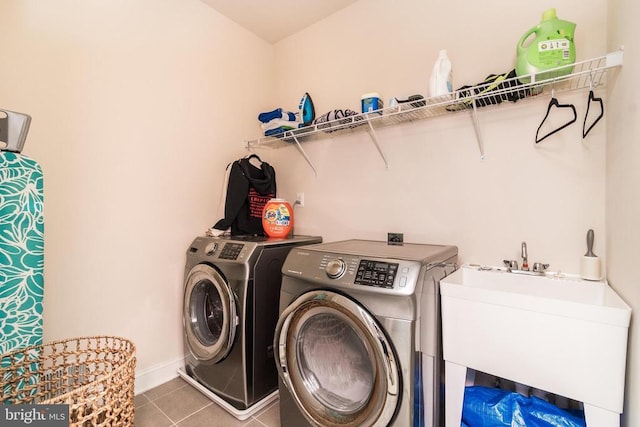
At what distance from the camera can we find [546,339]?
0.99m

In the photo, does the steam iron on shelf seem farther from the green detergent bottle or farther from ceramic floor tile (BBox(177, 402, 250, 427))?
ceramic floor tile (BBox(177, 402, 250, 427))

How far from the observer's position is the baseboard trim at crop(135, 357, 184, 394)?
1.88 m

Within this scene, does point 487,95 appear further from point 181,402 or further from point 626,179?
point 181,402

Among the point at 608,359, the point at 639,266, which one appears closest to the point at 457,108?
the point at 639,266

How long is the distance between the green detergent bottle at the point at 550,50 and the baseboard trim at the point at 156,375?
8.51 ft

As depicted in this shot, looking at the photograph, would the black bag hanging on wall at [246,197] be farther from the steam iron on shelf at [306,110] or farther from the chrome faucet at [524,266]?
the chrome faucet at [524,266]

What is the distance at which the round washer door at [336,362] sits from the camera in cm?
110

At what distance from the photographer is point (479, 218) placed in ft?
5.20

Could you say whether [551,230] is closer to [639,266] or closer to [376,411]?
[639,266]

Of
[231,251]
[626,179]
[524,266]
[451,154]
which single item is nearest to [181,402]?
[231,251]

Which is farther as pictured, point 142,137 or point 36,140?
point 142,137

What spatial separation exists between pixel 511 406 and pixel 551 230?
2.63ft

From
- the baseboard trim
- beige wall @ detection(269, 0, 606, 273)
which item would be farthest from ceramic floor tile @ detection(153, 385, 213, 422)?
beige wall @ detection(269, 0, 606, 273)

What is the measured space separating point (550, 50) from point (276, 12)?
75.0 inches
